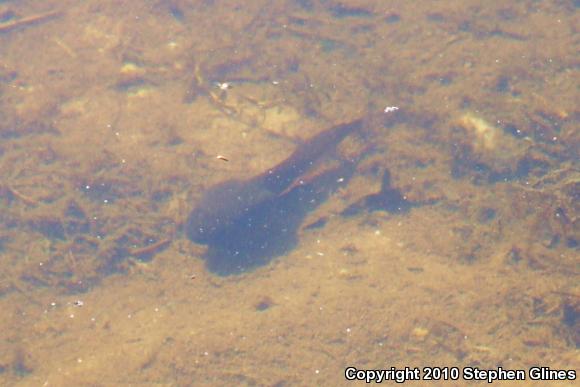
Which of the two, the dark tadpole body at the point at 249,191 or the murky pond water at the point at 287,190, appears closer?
the murky pond water at the point at 287,190

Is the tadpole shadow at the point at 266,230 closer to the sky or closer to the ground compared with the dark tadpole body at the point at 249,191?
closer to the ground

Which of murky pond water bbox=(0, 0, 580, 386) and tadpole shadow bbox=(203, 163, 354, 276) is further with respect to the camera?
tadpole shadow bbox=(203, 163, 354, 276)

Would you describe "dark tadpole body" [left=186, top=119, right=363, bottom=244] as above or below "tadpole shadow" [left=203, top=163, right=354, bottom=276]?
above

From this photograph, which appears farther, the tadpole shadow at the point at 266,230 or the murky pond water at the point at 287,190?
the tadpole shadow at the point at 266,230

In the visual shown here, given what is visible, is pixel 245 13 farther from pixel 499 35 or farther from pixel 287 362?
pixel 287 362
